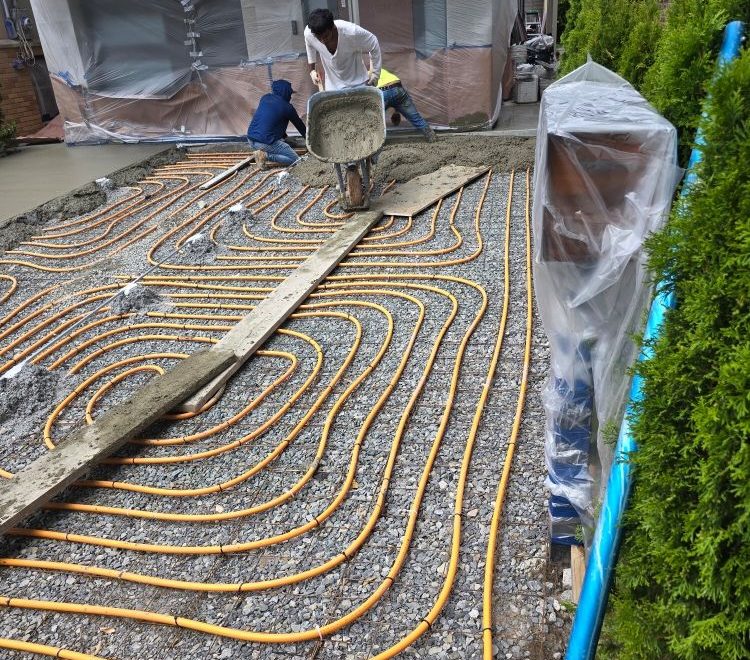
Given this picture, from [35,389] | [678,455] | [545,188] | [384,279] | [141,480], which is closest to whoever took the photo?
[678,455]

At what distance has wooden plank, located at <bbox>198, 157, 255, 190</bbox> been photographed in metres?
7.34

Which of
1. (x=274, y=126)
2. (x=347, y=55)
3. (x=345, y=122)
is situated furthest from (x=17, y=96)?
(x=345, y=122)

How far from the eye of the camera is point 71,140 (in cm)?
1016

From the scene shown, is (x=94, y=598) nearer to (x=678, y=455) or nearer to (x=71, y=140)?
(x=678, y=455)

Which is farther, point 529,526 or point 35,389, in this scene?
point 35,389

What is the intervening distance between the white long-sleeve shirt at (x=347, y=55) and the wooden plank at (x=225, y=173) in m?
1.69

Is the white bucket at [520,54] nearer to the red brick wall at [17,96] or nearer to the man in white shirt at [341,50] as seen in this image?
the man in white shirt at [341,50]

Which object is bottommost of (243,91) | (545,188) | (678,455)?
(243,91)

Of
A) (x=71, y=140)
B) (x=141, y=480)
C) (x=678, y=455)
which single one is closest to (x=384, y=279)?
(x=141, y=480)

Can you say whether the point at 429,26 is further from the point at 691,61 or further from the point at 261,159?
the point at 691,61

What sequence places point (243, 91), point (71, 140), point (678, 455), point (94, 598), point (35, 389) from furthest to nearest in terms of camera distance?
point (71, 140), point (243, 91), point (35, 389), point (94, 598), point (678, 455)

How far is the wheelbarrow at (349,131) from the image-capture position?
6012mm

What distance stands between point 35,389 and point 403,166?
472 cm

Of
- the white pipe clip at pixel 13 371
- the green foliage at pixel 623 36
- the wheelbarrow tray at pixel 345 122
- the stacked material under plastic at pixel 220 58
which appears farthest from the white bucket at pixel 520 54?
the white pipe clip at pixel 13 371
